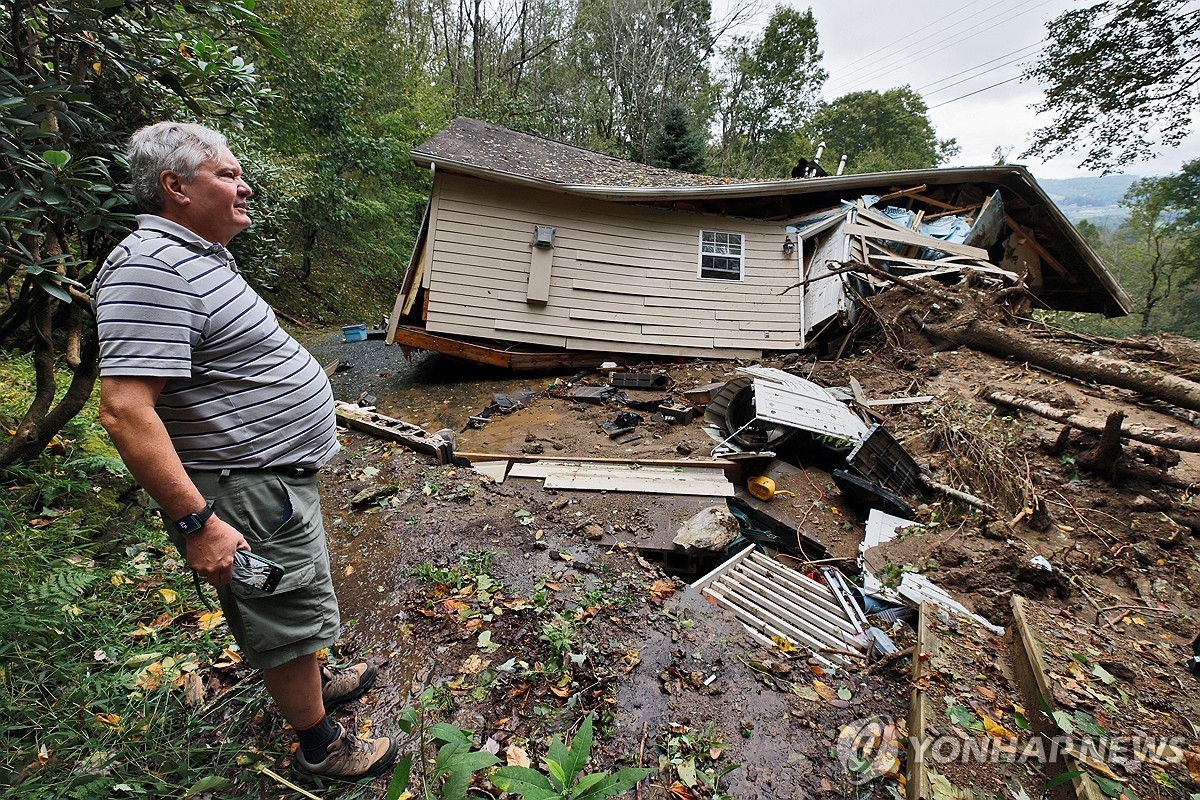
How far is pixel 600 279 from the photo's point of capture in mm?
9188

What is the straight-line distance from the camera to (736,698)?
7.69 feet

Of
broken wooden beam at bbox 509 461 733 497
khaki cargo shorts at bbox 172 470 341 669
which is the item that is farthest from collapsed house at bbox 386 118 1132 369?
khaki cargo shorts at bbox 172 470 341 669

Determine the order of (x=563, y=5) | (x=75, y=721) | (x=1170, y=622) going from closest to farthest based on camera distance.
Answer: (x=75, y=721)
(x=1170, y=622)
(x=563, y=5)

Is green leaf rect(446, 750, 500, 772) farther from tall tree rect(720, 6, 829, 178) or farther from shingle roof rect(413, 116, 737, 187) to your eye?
tall tree rect(720, 6, 829, 178)

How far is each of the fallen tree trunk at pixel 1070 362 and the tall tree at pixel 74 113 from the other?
9.11 metres

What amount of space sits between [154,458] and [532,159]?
9.60 meters

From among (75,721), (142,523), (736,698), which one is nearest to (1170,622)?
(736,698)

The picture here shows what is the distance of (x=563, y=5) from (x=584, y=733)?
3126cm

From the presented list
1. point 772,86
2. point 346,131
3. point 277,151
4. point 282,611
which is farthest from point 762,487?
point 772,86

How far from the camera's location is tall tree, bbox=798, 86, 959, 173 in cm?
3319

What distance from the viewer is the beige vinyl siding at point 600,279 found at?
8625mm

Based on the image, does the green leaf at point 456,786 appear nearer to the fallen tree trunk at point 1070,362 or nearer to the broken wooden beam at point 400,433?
the broken wooden beam at point 400,433

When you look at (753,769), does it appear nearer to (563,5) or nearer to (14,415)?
(14,415)

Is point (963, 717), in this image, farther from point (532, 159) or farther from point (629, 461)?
point (532, 159)
